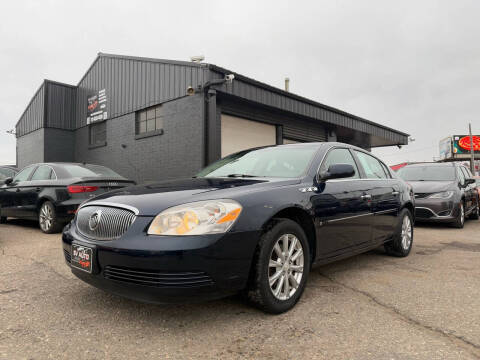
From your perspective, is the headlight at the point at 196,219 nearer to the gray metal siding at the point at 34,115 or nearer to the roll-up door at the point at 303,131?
the roll-up door at the point at 303,131

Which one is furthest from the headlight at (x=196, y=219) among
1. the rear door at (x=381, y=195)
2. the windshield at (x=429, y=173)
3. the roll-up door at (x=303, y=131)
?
the roll-up door at (x=303, y=131)

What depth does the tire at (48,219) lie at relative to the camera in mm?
6078

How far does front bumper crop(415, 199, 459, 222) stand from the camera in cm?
726

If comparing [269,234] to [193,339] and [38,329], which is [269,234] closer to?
[193,339]

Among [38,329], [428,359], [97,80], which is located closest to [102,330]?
[38,329]

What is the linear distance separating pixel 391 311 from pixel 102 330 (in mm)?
2076

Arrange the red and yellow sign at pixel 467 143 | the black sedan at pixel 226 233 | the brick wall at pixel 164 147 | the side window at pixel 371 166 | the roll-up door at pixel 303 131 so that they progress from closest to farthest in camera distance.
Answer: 1. the black sedan at pixel 226 233
2. the side window at pixel 371 166
3. the brick wall at pixel 164 147
4. the roll-up door at pixel 303 131
5. the red and yellow sign at pixel 467 143

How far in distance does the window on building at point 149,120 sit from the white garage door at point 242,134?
6.64ft

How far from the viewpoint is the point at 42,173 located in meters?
6.69

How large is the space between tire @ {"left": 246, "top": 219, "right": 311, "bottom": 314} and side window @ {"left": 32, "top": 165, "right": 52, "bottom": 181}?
209 inches

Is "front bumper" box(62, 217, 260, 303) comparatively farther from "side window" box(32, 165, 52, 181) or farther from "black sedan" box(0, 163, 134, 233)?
"side window" box(32, 165, 52, 181)

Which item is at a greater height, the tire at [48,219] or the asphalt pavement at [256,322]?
the tire at [48,219]

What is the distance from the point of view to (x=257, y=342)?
7.20 feet

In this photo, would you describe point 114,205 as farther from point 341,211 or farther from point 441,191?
point 441,191
